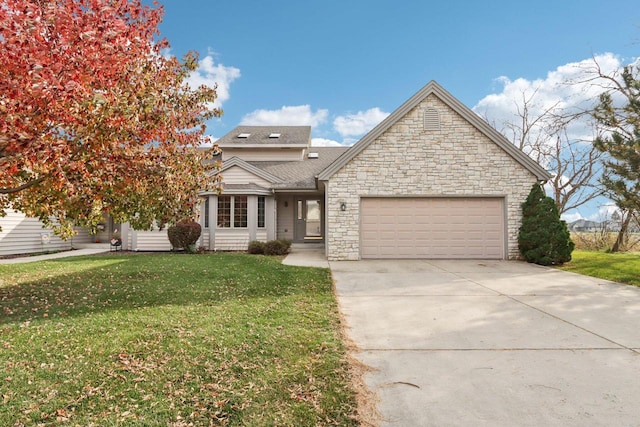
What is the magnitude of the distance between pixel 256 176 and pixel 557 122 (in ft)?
44.7

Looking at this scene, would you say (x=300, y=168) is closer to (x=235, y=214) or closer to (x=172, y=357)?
(x=235, y=214)

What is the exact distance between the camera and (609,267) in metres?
11.0

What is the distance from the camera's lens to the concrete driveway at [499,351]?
2934 mm

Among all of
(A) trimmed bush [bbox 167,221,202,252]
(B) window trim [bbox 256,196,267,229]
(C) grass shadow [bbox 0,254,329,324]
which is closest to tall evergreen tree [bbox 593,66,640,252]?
(C) grass shadow [bbox 0,254,329,324]

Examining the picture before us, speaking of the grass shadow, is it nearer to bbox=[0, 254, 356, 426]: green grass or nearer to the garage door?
bbox=[0, 254, 356, 426]: green grass

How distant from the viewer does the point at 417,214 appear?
13258mm

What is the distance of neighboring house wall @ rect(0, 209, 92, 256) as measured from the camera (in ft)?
49.8

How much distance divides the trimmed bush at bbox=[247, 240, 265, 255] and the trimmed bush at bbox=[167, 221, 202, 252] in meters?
2.38

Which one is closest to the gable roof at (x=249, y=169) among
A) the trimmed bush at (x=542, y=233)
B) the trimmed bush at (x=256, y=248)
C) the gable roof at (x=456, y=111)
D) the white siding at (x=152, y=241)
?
the trimmed bush at (x=256, y=248)

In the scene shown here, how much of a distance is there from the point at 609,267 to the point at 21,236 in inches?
878

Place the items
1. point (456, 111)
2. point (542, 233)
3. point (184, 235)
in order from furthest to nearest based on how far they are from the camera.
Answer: point (184, 235)
point (456, 111)
point (542, 233)

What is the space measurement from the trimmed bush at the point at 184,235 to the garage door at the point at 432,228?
24.0 feet

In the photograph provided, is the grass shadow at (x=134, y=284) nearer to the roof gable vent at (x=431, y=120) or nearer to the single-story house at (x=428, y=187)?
the single-story house at (x=428, y=187)

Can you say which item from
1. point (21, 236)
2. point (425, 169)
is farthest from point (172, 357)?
point (21, 236)
